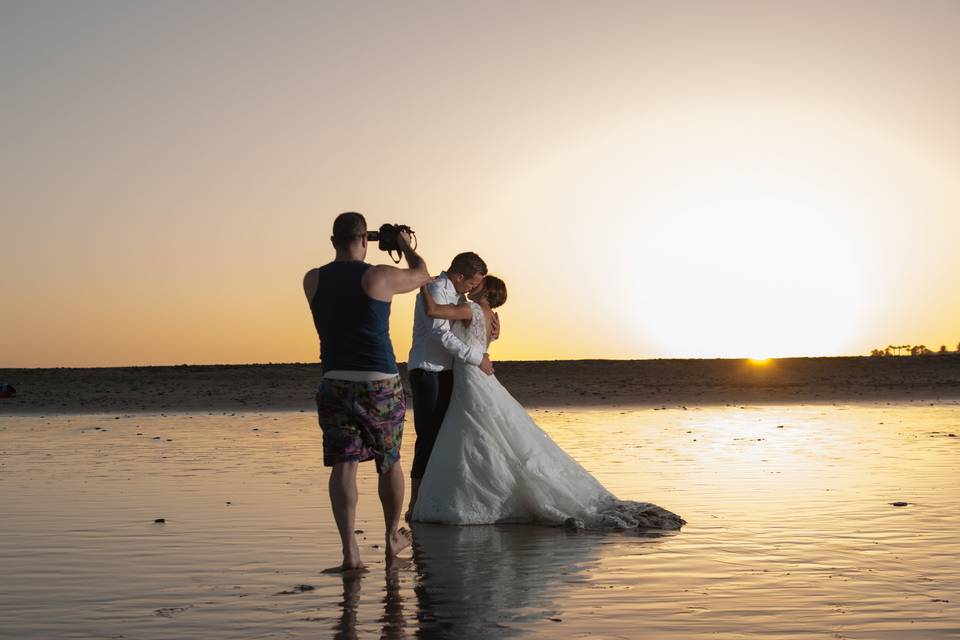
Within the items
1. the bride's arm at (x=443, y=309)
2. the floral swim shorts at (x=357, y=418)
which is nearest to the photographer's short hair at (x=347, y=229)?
the floral swim shorts at (x=357, y=418)

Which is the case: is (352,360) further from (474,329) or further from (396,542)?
(474,329)

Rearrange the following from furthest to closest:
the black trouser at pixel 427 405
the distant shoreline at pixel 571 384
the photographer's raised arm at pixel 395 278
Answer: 1. the distant shoreline at pixel 571 384
2. the black trouser at pixel 427 405
3. the photographer's raised arm at pixel 395 278

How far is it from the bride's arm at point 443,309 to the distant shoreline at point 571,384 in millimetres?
24312

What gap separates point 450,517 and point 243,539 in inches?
62.4

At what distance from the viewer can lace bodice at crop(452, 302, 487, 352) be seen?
9.84 m

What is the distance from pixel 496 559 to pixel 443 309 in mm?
2139

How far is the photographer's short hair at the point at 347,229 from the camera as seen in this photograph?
7297 millimetres

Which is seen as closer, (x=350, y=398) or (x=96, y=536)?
(x=350, y=398)

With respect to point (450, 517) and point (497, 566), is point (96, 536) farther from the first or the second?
point (497, 566)

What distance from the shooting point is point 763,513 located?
973cm

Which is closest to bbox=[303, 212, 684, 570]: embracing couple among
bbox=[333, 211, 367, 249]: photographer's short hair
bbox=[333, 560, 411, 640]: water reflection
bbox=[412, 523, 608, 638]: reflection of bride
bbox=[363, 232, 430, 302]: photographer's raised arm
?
bbox=[412, 523, 608, 638]: reflection of bride

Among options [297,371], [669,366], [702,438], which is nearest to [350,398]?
[702,438]

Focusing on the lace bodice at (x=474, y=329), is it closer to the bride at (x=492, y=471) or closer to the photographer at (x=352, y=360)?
the bride at (x=492, y=471)

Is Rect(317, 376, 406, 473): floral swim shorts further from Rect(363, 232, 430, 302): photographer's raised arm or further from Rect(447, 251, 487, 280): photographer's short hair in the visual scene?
Rect(447, 251, 487, 280): photographer's short hair
